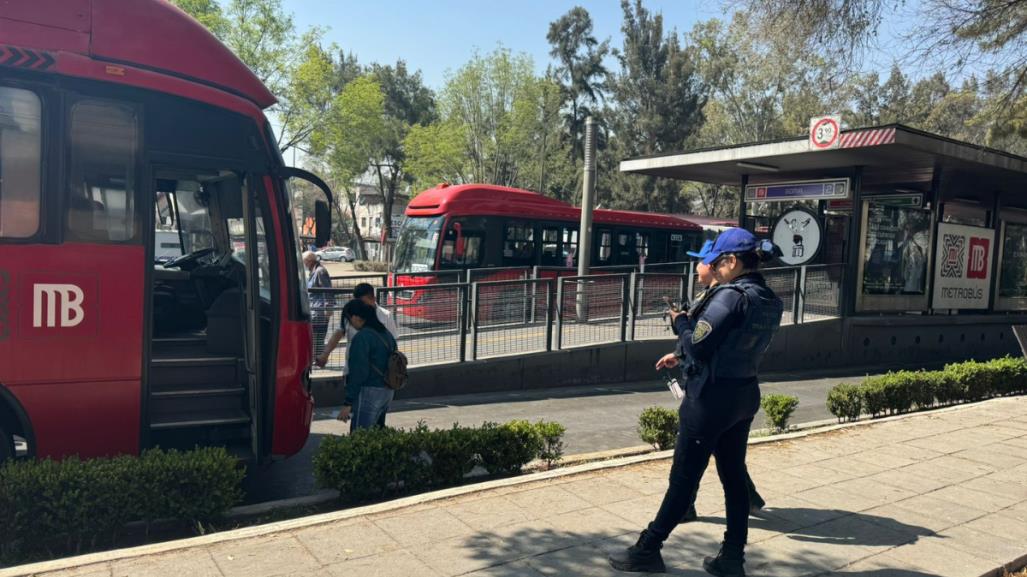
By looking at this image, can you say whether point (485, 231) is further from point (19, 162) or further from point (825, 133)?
point (19, 162)

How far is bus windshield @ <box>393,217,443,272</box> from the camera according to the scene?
17750mm

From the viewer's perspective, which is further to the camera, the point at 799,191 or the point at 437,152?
the point at 437,152

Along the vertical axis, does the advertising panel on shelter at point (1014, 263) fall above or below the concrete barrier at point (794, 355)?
above

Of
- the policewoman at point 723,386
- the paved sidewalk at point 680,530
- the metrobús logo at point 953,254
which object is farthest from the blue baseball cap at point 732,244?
the metrobús logo at point 953,254

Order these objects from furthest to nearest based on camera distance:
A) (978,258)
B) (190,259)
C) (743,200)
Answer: (743,200)
(978,258)
(190,259)

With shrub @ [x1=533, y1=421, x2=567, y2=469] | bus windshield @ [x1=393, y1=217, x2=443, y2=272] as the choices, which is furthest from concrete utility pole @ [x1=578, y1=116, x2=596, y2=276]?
shrub @ [x1=533, y1=421, x2=567, y2=469]

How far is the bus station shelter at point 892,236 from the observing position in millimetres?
14453

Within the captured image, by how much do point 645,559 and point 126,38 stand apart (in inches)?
195

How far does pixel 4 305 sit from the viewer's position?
4727 millimetres

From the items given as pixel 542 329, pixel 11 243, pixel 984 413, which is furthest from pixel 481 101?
pixel 11 243

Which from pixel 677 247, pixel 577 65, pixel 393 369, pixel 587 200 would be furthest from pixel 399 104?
pixel 393 369

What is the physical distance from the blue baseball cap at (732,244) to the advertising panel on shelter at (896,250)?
12.7m

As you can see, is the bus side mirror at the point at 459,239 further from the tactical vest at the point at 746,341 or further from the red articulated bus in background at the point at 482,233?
the tactical vest at the point at 746,341

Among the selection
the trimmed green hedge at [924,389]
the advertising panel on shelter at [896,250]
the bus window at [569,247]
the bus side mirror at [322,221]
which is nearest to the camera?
the bus side mirror at [322,221]
